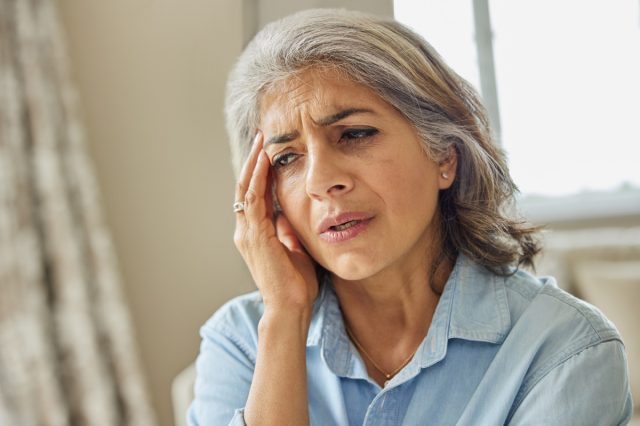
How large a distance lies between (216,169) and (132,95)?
0.36 meters

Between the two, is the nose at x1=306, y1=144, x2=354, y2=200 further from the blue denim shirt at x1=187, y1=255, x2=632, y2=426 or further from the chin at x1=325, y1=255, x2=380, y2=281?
the blue denim shirt at x1=187, y1=255, x2=632, y2=426

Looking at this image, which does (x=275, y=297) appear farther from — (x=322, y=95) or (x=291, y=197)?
(x=322, y=95)

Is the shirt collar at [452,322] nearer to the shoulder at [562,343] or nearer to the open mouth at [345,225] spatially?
the shoulder at [562,343]

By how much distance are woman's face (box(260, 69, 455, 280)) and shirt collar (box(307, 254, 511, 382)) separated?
0.38 ft

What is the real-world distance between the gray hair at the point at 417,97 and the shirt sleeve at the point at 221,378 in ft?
1.17

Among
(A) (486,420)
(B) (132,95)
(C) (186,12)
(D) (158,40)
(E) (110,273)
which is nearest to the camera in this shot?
(A) (486,420)

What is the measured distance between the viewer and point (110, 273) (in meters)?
1.82

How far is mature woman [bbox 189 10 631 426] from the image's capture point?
0.98 metres

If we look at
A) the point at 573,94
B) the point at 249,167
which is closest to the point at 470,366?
the point at 249,167

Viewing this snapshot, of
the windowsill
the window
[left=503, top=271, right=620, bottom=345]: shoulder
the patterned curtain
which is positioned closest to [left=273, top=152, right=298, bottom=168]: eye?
[left=503, top=271, right=620, bottom=345]: shoulder

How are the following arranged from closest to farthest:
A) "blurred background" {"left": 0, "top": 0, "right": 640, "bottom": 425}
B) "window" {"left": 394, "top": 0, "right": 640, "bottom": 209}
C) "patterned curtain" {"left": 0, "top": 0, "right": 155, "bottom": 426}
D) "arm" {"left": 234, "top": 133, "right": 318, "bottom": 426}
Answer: "arm" {"left": 234, "top": 133, "right": 318, "bottom": 426}, "blurred background" {"left": 0, "top": 0, "right": 640, "bottom": 425}, "patterned curtain" {"left": 0, "top": 0, "right": 155, "bottom": 426}, "window" {"left": 394, "top": 0, "right": 640, "bottom": 209}

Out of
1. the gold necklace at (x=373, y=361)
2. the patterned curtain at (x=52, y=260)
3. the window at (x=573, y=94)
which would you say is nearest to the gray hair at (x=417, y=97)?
the gold necklace at (x=373, y=361)

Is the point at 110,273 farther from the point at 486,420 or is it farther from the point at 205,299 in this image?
the point at 486,420

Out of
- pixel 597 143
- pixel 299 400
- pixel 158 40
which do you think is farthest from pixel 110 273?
pixel 597 143
